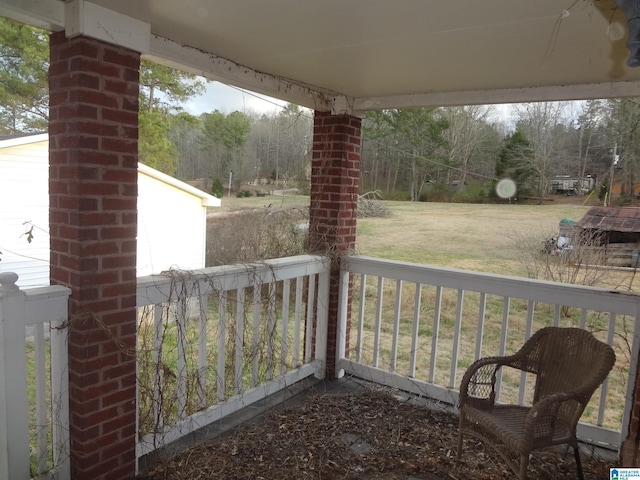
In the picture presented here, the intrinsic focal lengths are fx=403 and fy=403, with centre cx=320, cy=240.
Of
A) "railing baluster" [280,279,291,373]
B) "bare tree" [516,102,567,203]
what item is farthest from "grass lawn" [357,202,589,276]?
"railing baluster" [280,279,291,373]

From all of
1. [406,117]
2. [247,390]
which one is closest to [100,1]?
[247,390]

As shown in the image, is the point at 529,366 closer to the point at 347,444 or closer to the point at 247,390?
the point at 347,444

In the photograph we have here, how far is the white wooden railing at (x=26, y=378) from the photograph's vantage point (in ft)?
5.88

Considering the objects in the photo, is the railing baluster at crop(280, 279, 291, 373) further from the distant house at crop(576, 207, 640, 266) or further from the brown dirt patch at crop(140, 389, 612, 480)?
the distant house at crop(576, 207, 640, 266)

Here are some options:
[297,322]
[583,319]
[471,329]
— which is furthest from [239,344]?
[471,329]

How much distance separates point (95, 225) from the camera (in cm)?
190

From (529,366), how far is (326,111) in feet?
8.18

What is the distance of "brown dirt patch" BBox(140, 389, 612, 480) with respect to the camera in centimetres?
238

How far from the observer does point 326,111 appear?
3514 mm

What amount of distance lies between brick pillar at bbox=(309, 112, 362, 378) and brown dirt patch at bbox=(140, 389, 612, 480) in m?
0.85

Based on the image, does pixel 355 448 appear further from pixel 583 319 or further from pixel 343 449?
pixel 583 319

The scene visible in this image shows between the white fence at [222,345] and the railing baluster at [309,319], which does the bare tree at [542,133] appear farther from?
the railing baluster at [309,319]

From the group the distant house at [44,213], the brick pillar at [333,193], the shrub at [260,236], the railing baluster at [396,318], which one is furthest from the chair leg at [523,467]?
the distant house at [44,213]

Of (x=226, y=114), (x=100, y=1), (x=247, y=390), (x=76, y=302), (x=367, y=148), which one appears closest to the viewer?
(x=100, y=1)
